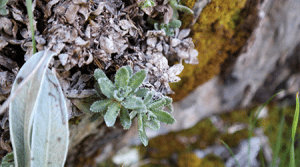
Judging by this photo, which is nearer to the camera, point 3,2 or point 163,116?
point 3,2

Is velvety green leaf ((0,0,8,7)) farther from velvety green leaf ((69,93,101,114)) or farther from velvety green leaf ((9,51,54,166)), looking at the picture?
velvety green leaf ((69,93,101,114))

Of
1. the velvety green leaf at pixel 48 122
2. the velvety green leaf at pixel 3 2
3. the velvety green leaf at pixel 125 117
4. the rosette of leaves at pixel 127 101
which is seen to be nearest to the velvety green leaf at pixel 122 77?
the rosette of leaves at pixel 127 101

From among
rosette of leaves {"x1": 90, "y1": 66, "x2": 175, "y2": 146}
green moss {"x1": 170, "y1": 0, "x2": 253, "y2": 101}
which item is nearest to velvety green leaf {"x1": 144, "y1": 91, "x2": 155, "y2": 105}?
rosette of leaves {"x1": 90, "y1": 66, "x2": 175, "y2": 146}

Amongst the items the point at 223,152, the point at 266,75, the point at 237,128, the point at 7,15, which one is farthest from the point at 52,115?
the point at 266,75

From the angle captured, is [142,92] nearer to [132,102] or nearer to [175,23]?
[132,102]

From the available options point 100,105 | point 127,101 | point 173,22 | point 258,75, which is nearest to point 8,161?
point 100,105

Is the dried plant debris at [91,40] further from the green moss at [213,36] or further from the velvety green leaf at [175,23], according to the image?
the green moss at [213,36]

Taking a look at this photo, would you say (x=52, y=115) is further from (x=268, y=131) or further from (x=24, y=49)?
(x=268, y=131)
